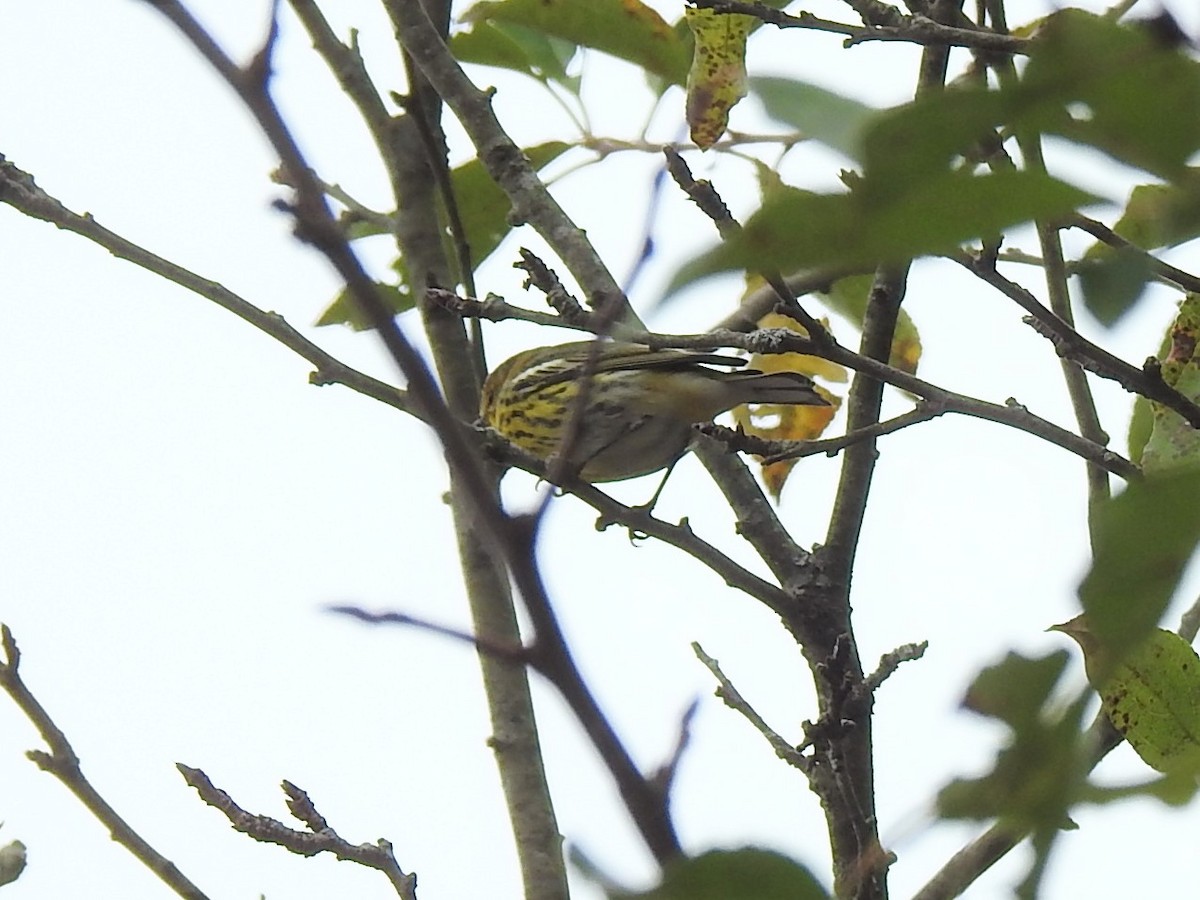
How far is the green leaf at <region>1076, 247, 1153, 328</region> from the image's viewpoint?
18.0 inches

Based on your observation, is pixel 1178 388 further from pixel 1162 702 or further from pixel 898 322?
pixel 898 322

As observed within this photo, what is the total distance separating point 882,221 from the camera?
0.34 meters

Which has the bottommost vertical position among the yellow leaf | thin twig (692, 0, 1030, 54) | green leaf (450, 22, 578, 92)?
thin twig (692, 0, 1030, 54)

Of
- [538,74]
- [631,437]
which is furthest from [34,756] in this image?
[631,437]

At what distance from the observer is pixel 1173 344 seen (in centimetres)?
139

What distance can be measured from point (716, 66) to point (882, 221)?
4.31 ft

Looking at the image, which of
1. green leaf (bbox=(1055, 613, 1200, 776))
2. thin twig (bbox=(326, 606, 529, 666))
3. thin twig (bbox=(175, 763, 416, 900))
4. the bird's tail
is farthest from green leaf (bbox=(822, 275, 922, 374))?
thin twig (bbox=(326, 606, 529, 666))

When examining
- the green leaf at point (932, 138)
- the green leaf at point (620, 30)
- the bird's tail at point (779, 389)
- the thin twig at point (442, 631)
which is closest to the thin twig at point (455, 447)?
the thin twig at point (442, 631)

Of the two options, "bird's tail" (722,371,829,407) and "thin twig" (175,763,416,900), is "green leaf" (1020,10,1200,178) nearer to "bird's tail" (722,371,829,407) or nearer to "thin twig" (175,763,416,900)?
"thin twig" (175,763,416,900)

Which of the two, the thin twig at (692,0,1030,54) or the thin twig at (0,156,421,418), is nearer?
the thin twig at (692,0,1030,54)

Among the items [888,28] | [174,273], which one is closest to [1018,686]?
[888,28]

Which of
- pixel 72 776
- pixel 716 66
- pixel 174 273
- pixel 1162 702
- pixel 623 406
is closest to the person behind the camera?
pixel 1162 702

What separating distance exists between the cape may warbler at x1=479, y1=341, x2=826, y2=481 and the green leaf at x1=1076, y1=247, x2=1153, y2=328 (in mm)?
2519

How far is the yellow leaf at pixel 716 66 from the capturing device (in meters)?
1.58
